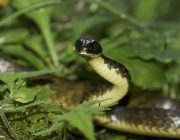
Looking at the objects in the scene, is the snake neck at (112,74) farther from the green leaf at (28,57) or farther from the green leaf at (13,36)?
the green leaf at (13,36)

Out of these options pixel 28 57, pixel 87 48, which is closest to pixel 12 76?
pixel 87 48

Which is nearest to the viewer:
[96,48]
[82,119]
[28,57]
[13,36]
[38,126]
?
[82,119]

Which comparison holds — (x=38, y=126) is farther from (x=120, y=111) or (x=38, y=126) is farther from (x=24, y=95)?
(x=120, y=111)

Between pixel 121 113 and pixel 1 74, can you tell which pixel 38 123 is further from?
pixel 121 113

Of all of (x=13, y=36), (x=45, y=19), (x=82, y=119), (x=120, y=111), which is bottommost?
(x=120, y=111)

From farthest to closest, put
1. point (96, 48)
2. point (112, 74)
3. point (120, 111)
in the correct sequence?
1. point (120, 111)
2. point (112, 74)
3. point (96, 48)

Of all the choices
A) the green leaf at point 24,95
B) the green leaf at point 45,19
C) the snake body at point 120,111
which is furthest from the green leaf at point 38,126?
the green leaf at point 45,19

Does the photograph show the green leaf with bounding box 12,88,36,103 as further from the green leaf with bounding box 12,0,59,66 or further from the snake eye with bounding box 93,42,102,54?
the green leaf with bounding box 12,0,59,66
